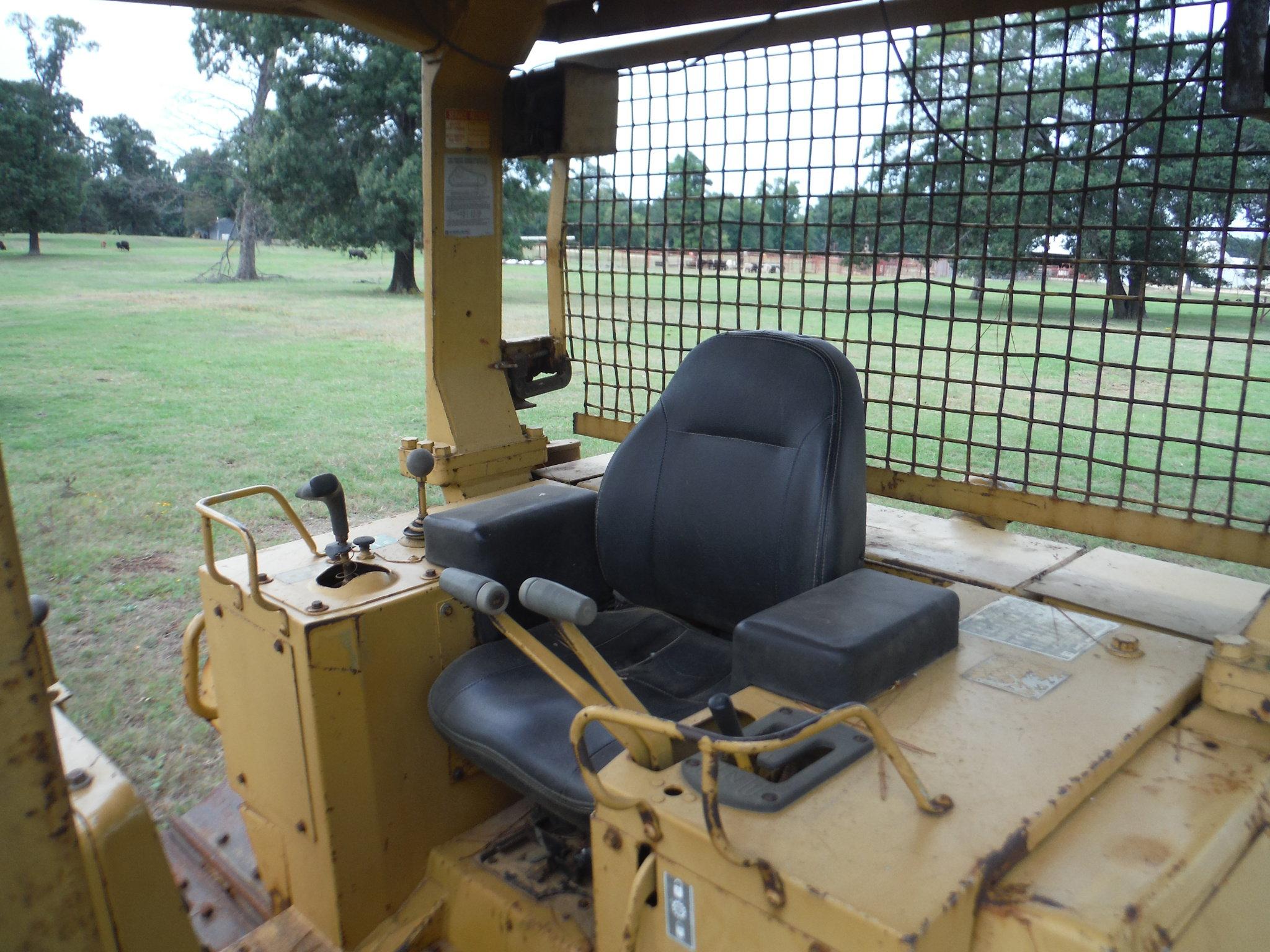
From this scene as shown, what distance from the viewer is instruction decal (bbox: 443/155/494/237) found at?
241cm

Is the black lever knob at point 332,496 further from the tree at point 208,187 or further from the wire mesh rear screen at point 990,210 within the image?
the tree at point 208,187

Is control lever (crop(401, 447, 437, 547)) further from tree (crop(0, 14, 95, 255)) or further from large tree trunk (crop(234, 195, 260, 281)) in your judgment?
large tree trunk (crop(234, 195, 260, 281))

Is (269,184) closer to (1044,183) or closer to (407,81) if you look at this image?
(407,81)

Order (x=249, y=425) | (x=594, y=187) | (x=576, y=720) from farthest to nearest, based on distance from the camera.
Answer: (x=249, y=425) < (x=594, y=187) < (x=576, y=720)

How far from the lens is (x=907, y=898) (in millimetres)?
1020

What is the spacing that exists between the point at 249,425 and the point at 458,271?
4822 mm

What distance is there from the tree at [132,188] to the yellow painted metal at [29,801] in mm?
16597

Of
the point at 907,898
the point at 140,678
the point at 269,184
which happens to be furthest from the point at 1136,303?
the point at 269,184

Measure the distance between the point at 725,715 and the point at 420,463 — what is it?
1.16m

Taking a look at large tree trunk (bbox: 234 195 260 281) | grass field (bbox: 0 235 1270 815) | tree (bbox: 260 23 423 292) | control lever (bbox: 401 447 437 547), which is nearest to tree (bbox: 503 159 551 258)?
tree (bbox: 260 23 423 292)

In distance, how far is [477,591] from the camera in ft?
4.66

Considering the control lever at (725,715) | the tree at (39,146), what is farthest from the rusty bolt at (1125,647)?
the tree at (39,146)

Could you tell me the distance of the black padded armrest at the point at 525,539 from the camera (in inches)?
81.5

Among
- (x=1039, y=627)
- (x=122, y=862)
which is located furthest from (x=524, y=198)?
(x=122, y=862)
